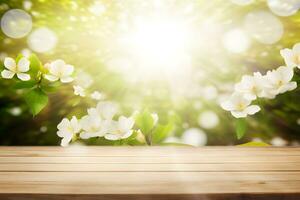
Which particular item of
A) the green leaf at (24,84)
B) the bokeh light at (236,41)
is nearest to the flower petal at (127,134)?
the green leaf at (24,84)

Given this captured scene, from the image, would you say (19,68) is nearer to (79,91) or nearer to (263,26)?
(79,91)

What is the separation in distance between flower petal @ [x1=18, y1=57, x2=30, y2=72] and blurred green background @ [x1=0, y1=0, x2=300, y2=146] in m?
0.30

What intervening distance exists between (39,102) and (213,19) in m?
1.19

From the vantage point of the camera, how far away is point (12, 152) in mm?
846

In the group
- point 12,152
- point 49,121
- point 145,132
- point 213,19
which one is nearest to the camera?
point 12,152

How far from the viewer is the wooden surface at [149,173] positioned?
0.57 metres

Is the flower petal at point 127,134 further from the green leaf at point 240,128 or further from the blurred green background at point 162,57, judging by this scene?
the blurred green background at point 162,57

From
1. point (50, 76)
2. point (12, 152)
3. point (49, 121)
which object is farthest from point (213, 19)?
point (12, 152)

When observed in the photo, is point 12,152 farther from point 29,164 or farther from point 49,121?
point 49,121

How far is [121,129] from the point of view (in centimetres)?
115

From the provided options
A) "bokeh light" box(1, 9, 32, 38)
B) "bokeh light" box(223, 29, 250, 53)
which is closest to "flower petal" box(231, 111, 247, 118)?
"bokeh light" box(223, 29, 250, 53)

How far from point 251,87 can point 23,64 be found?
0.67 m

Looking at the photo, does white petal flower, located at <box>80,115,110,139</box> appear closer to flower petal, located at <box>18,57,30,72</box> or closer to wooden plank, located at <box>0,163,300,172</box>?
flower petal, located at <box>18,57,30,72</box>

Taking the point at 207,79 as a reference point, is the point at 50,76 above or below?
above
